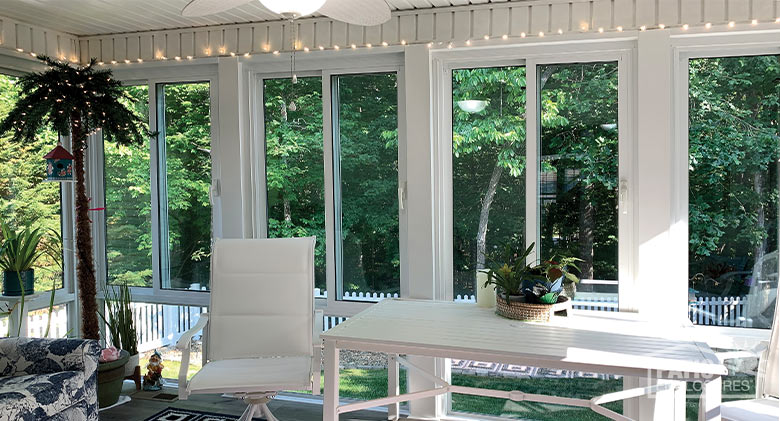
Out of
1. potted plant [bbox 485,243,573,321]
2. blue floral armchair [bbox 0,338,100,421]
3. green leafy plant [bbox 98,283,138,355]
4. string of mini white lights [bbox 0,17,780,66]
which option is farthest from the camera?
green leafy plant [bbox 98,283,138,355]

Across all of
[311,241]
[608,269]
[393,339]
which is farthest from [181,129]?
[608,269]

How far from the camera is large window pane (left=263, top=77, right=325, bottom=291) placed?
399 cm

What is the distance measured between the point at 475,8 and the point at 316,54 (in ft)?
3.23

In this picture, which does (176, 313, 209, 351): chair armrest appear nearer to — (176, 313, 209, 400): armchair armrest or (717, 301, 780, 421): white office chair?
(176, 313, 209, 400): armchair armrest

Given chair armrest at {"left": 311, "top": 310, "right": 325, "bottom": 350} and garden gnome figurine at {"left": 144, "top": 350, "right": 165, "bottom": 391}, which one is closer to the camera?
chair armrest at {"left": 311, "top": 310, "right": 325, "bottom": 350}

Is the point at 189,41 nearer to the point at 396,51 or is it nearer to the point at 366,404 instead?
the point at 396,51

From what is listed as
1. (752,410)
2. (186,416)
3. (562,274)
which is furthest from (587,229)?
(186,416)

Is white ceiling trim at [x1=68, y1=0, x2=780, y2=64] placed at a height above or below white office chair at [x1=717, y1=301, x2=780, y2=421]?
above

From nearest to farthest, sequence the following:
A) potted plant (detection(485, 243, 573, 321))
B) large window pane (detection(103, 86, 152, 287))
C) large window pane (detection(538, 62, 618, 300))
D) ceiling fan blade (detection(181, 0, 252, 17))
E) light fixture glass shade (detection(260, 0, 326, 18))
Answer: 1. light fixture glass shade (detection(260, 0, 326, 18))
2. ceiling fan blade (detection(181, 0, 252, 17))
3. potted plant (detection(485, 243, 573, 321))
4. large window pane (detection(538, 62, 618, 300))
5. large window pane (detection(103, 86, 152, 287))

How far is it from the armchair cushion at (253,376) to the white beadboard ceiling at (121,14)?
75.2 inches

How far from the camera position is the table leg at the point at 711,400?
233cm

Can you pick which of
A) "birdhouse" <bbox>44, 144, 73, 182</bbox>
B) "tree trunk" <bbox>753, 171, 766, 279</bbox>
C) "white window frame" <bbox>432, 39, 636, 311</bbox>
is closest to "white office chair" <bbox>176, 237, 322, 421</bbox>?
"white window frame" <bbox>432, 39, 636, 311</bbox>

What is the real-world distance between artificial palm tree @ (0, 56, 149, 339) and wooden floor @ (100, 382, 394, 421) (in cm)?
50

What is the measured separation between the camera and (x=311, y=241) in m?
3.47
